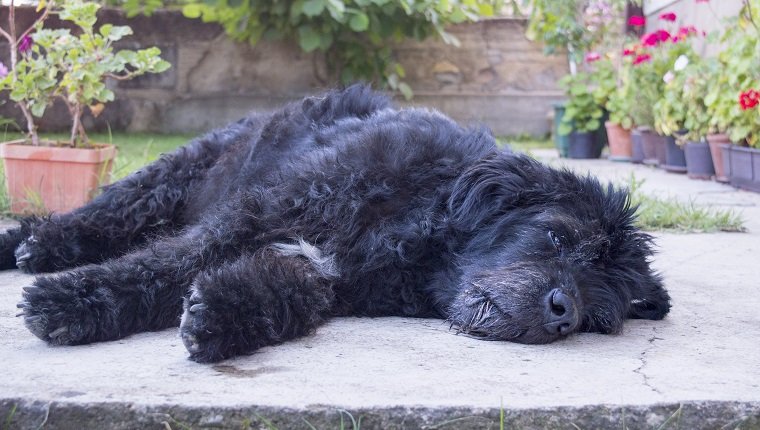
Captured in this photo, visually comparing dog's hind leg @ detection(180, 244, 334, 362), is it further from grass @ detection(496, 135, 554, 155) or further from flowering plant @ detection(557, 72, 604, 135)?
grass @ detection(496, 135, 554, 155)

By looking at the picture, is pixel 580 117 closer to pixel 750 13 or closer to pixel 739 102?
pixel 750 13

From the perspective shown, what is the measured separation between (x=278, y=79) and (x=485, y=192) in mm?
8166

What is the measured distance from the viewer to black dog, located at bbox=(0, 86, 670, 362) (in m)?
2.51

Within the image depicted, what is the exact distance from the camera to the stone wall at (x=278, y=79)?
33.6 feet

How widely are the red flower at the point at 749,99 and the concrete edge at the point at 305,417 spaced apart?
15.7 feet

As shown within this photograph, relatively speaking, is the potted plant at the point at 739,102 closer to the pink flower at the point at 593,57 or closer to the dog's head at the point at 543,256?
the pink flower at the point at 593,57

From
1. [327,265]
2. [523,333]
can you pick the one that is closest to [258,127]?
[327,265]

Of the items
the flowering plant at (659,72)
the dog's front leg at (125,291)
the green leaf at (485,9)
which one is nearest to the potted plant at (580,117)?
the flowering plant at (659,72)

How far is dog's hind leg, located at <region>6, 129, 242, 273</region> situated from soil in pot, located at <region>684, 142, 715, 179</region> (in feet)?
16.5

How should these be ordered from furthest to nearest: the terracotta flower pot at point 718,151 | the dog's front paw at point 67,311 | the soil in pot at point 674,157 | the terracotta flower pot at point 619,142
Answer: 1. the terracotta flower pot at point 619,142
2. the soil in pot at point 674,157
3. the terracotta flower pot at point 718,151
4. the dog's front paw at point 67,311

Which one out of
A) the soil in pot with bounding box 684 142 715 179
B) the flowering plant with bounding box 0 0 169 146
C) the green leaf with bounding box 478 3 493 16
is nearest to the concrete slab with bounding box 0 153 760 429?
the flowering plant with bounding box 0 0 169 146

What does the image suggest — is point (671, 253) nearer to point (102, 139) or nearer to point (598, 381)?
point (598, 381)

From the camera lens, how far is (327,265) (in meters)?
2.89

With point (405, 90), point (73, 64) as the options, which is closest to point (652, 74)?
point (405, 90)
